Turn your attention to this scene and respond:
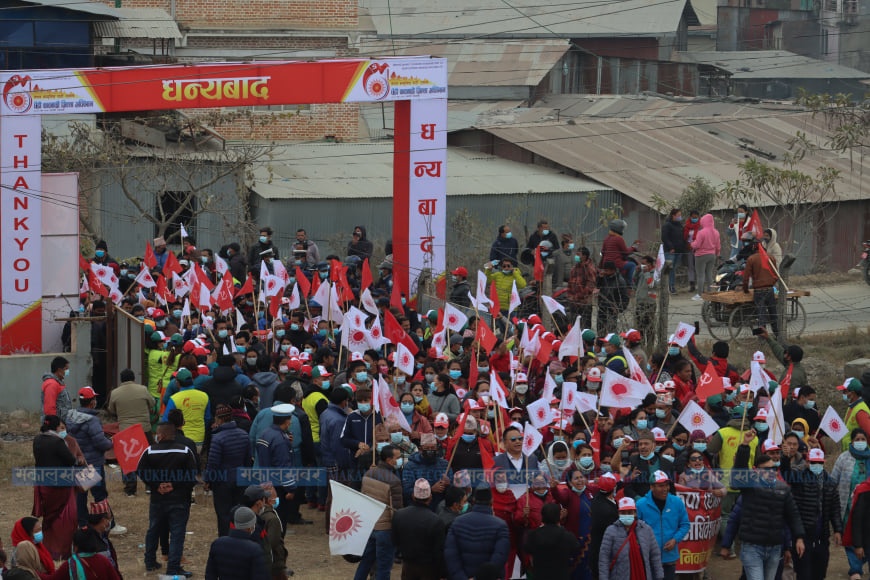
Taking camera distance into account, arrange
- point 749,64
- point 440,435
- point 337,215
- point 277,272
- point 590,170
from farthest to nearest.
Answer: point 749,64 < point 590,170 < point 337,215 < point 277,272 < point 440,435

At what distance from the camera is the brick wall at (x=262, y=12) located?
39.7 meters

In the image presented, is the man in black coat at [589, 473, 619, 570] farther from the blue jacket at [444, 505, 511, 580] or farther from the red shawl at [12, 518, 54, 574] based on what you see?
the red shawl at [12, 518, 54, 574]

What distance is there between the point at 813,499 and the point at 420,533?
358 centimetres

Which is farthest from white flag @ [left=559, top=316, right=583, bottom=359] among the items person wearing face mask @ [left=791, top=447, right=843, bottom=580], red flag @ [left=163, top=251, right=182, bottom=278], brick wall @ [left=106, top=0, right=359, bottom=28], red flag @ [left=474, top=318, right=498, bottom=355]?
brick wall @ [left=106, top=0, right=359, bottom=28]

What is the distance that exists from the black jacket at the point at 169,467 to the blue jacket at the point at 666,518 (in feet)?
12.8

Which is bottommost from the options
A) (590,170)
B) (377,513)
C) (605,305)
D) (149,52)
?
(377,513)

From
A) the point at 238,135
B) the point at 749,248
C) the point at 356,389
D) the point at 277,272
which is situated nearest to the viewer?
the point at 356,389

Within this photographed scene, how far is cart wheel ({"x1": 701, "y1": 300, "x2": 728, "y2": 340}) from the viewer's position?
2186 centimetres

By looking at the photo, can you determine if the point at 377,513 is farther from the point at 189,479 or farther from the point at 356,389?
the point at 356,389

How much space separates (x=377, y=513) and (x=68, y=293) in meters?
10.1

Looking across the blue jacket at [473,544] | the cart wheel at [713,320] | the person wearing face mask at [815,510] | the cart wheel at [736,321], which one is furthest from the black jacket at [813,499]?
the cart wheel at [713,320]

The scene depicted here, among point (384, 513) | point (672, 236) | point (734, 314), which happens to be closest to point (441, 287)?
point (734, 314)

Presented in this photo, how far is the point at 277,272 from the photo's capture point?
1983 cm

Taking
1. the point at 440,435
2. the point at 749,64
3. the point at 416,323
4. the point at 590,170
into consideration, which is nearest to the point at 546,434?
the point at 440,435
